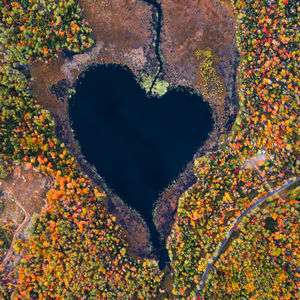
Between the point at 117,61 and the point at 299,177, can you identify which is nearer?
the point at 299,177

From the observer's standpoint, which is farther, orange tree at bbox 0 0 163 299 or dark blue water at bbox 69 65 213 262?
dark blue water at bbox 69 65 213 262

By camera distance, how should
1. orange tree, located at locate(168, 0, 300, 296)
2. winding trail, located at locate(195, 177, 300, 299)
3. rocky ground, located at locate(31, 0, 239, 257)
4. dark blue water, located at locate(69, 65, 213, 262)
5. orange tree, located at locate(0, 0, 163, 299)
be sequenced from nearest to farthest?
orange tree, located at locate(168, 0, 300, 296) < orange tree, located at locate(0, 0, 163, 299) < winding trail, located at locate(195, 177, 300, 299) < rocky ground, located at locate(31, 0, 239, 257) < dark blue water, located at locate(69, 65, 213, 262)

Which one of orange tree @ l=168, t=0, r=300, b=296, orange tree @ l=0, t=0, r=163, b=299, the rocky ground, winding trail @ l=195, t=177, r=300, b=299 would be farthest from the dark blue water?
winding trail @ l=195, t=177, r=300, b=299

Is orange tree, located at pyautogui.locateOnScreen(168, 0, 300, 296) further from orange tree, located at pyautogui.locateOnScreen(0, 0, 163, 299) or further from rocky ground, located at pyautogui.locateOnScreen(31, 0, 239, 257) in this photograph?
orange tree, located at pyautogui.locateOnScreen(0, 0, 163, 299)

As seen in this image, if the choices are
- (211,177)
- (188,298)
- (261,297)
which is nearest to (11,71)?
(211,177)

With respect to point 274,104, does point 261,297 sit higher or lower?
lower

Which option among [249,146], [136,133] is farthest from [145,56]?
[249,146]

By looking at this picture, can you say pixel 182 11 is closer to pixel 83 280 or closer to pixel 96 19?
pixel 96 19
